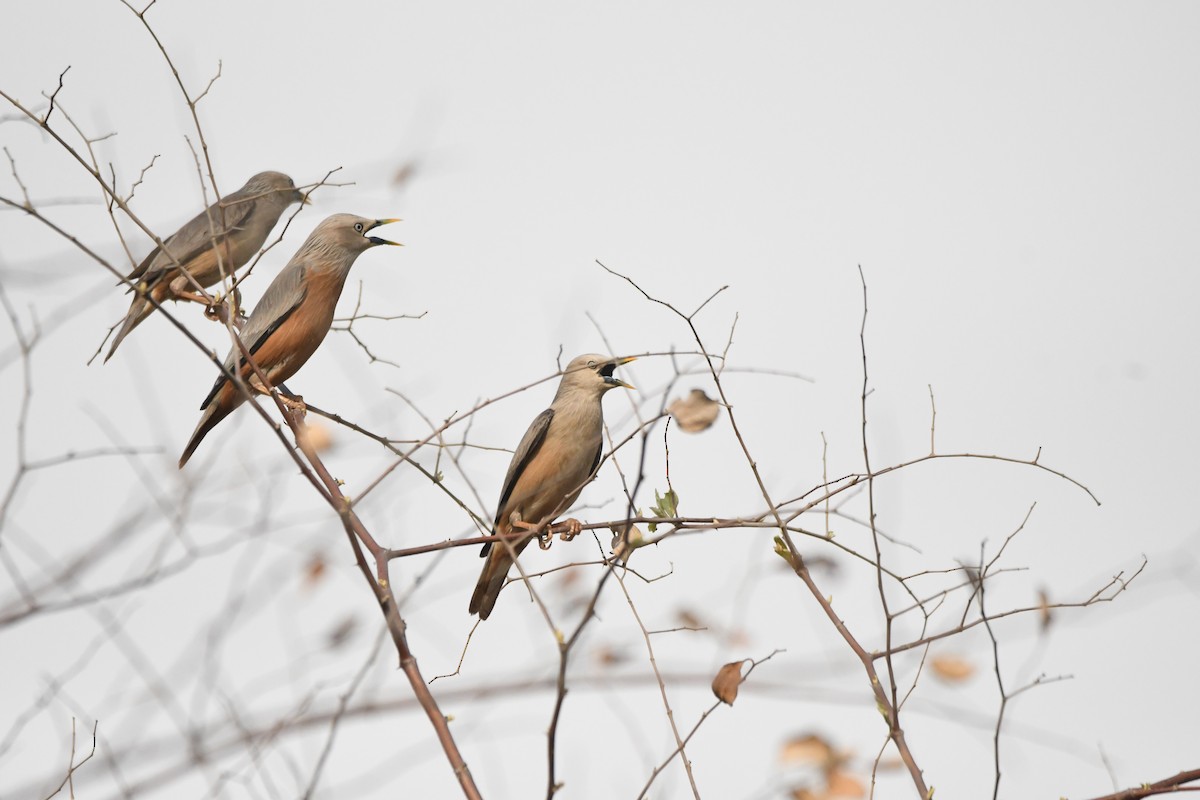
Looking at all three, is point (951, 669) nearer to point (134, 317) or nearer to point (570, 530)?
point (570, 530)

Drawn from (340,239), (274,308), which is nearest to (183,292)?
(274,308)

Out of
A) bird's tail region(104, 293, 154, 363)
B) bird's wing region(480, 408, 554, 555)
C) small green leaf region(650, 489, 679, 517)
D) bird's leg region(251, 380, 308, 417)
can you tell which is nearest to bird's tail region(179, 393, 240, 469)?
bird's leg region(251, 380, 308, 417)

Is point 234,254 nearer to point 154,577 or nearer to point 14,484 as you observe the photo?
point 154,577

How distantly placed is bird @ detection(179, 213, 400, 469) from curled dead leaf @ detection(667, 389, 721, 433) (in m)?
2.70

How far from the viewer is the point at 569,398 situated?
5.64 metres

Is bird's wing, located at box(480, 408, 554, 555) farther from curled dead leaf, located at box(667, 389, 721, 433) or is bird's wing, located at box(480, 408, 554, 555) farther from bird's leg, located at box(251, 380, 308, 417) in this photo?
curled dead leaf, located at box(667, 389, 721, 433)

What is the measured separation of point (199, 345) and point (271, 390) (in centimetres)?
83

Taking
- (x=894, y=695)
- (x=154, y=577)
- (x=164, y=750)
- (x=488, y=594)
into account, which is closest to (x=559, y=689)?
(x=894, y=695)

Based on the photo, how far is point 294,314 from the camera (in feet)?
18.2

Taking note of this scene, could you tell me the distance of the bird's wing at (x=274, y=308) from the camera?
544 centimetres

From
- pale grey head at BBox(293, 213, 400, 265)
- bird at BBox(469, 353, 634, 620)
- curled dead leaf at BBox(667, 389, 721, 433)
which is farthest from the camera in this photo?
pale grey head at BBox(293, 213, 400, 265)

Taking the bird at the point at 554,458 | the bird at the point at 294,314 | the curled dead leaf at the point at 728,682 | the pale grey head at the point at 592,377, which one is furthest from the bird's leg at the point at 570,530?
the curled dead leaf at the point at 728,682

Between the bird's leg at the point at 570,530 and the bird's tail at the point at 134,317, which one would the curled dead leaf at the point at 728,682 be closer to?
the bird's leg at the point at 570,530

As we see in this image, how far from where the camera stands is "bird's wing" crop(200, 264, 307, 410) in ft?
17.8
